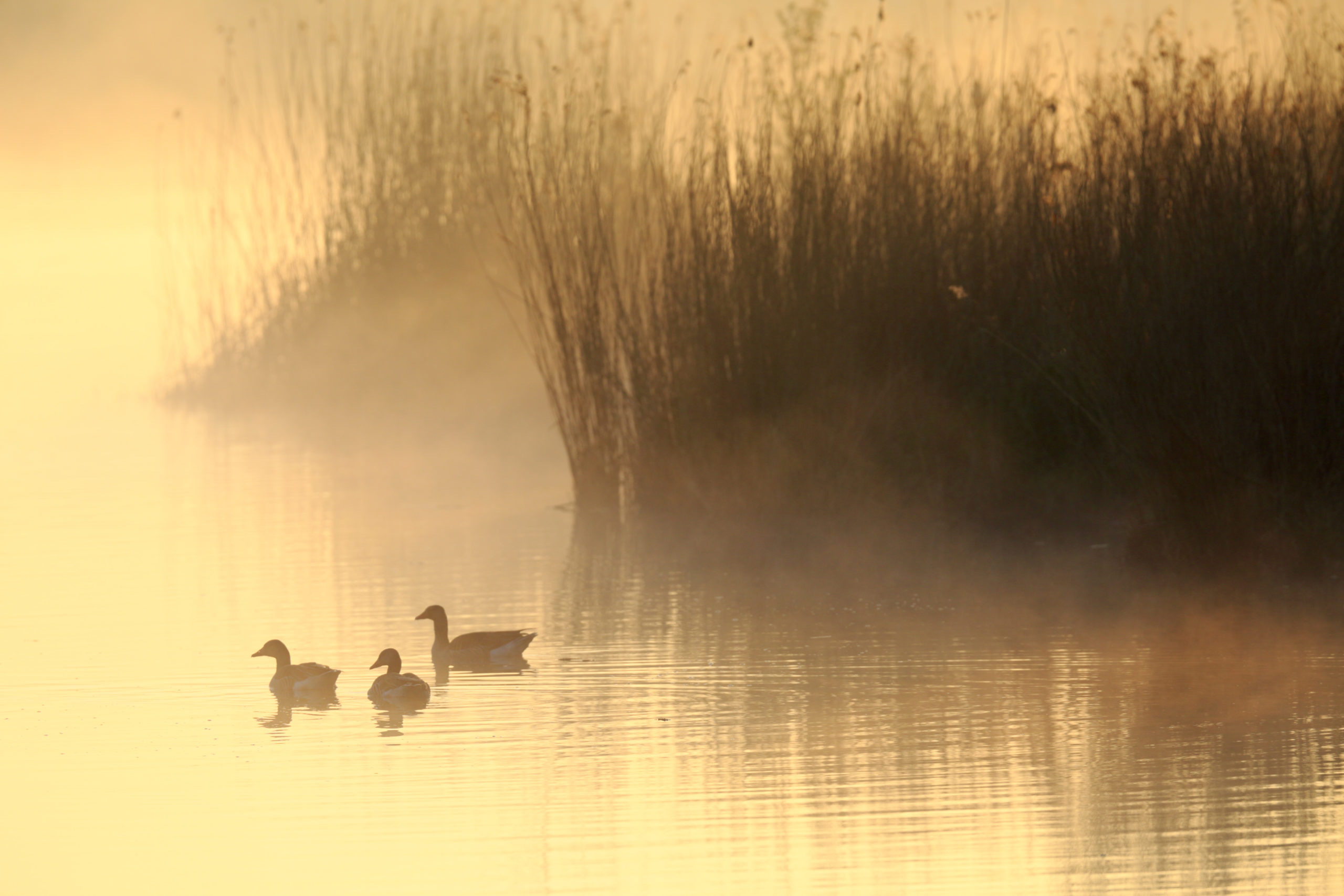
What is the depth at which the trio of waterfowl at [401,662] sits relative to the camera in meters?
6.87

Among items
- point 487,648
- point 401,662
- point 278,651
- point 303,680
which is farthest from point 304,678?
point 487,648

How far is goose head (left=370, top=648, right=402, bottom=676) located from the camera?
23.5 feet

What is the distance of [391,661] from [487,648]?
16.8 inches

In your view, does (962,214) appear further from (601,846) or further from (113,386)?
(113,386)

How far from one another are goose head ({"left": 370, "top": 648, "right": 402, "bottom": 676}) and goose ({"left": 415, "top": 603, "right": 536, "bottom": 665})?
299mm

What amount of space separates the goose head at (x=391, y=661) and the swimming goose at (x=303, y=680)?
20 cm

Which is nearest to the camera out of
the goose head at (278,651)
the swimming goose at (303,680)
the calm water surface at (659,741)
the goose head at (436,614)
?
the calm water surface at (659,741)

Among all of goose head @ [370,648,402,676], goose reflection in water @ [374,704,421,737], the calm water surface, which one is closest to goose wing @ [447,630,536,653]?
the calm water surface

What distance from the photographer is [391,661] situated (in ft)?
23.8

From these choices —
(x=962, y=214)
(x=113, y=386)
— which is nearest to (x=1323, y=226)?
(x=962, y=214)

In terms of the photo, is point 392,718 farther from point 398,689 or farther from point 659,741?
point 659,741

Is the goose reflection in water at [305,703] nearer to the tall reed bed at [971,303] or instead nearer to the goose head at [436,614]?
the goose head at [436,614]

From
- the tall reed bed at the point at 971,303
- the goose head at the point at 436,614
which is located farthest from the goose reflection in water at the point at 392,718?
the tall reed bed at the point at 971,303

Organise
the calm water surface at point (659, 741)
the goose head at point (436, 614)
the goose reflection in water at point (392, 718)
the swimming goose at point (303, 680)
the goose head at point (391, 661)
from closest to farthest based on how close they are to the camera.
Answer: the calm water surface at point (659, 741) → the goose reflection in water at point (392, 718) → the swimming goose at point (303, 680) → the goose head at point (391, 661) → the goose head at point (436, 614)
